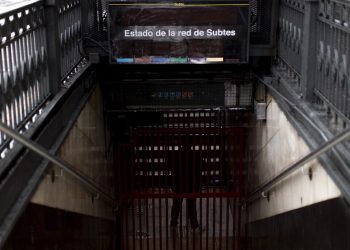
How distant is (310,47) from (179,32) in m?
2.03

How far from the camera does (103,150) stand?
6.97 m

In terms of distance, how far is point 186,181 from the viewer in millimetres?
7648

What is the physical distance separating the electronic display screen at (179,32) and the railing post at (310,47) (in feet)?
5.70

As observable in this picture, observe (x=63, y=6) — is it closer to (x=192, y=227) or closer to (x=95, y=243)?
(x=95, y=243)

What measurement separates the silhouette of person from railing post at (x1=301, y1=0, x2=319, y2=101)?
3.25 metres

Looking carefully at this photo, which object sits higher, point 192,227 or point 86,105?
point 86,105

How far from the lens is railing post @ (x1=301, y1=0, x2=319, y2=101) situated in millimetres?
4316

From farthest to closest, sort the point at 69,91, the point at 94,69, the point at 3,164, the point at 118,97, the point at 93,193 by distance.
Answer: the point at 118,97 < the point at 94,69 < the point at 93,193 < the point at 69,91 < the point at 3,164

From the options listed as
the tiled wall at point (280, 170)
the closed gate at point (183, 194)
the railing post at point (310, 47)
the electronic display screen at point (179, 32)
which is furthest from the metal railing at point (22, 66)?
the closed gate at point (183, 194)

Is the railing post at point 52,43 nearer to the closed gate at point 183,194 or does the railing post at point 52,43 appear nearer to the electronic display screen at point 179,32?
the electronic display screen at point 179,32

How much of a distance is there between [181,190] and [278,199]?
2.60m

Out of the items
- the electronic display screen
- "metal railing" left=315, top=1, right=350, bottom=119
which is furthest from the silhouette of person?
"metal railing" left=315, top=1, right=350, bottom=119

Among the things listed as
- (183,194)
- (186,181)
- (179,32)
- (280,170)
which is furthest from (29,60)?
(186,181)

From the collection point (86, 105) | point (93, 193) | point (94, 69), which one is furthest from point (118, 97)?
point (93, 193)
